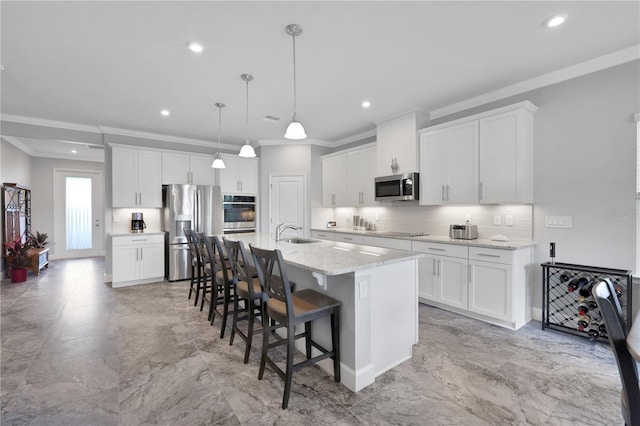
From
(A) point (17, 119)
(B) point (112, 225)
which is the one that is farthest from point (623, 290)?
(A) point (17, 119)

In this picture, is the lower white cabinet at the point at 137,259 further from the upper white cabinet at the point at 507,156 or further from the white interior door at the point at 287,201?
the upper white cabinet at the point at 507,156

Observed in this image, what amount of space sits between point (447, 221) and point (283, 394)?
324 centimetres

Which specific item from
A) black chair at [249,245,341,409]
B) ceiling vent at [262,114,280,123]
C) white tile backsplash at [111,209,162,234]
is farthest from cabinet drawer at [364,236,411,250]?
white tile backsplash at [111,209,162,234]

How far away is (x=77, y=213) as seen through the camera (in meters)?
7.70

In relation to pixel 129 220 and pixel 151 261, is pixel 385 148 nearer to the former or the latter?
pixel 151 261

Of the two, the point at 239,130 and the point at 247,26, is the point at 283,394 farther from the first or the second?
the point at 239,130

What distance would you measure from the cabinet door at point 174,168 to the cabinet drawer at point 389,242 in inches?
144

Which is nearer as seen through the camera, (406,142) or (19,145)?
(406,142)

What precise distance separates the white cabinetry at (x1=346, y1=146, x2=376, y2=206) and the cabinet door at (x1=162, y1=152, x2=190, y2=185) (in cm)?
313

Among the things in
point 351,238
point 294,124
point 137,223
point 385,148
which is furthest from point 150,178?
point 385,148

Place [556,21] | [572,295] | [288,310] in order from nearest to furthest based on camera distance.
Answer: [288,310], [556,21], [572,295]

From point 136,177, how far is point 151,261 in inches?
59.1

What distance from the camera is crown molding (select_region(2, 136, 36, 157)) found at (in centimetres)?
550

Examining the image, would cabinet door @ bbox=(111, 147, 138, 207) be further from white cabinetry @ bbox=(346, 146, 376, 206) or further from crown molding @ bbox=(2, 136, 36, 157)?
white cabinetry @ bbox=(346, 146, 376, 206)
